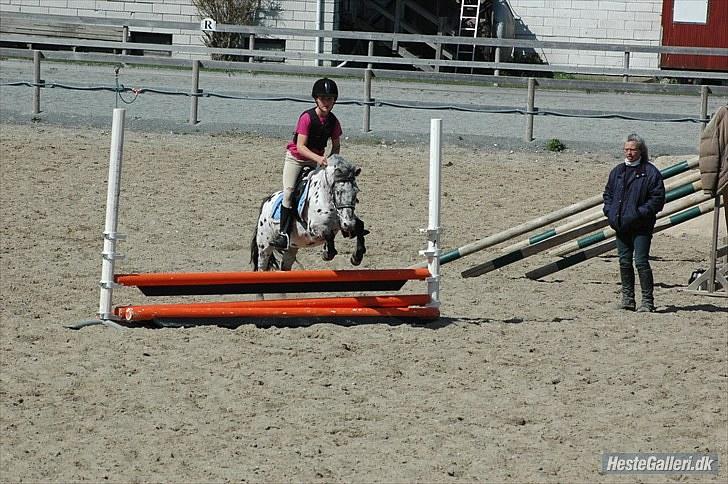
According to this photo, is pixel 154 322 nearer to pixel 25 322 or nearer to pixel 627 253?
pixel 25 322

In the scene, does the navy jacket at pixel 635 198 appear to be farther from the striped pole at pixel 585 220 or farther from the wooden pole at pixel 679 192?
the striped pole at pixel 585 220

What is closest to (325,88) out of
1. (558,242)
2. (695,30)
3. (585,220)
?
(558,242)

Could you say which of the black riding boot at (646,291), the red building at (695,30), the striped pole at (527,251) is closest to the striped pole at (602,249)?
the striped pole at (527,251)

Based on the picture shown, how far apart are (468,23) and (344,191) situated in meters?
27.7

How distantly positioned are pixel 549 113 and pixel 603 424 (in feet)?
42.4

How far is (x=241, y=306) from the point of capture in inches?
388

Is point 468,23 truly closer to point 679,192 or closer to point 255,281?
point 679,192

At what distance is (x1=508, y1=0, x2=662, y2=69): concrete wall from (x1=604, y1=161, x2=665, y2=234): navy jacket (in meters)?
25.2

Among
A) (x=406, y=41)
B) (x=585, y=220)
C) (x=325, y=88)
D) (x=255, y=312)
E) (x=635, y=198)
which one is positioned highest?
(x=406, y=41)

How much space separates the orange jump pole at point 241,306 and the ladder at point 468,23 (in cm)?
2596

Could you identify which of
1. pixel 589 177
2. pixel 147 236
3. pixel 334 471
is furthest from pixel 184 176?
pixel 334 471

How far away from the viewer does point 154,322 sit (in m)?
9.80

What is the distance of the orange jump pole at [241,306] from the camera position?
9.70 metres

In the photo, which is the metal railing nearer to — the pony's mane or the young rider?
the young rider
